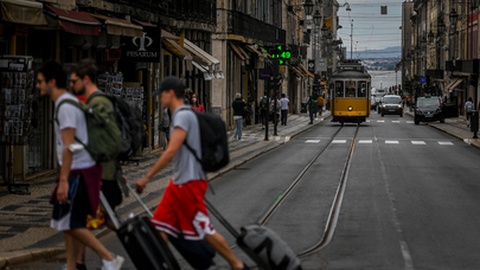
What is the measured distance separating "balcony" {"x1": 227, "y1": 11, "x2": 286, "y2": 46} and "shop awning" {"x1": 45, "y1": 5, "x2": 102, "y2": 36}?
96.4 feet

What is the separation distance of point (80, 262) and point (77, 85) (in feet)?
5.49

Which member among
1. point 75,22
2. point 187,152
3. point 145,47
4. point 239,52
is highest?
point 239,52

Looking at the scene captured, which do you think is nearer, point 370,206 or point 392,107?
point 370,206

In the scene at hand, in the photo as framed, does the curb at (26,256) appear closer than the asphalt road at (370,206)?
Yes

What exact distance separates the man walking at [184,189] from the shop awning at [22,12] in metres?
7.56

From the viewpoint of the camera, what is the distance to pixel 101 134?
10.3 m

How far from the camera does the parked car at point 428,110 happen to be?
Result: 70250mm

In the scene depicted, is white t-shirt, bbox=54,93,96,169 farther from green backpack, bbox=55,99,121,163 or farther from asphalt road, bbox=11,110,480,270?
asphalt road, bbox=11,110,480,270

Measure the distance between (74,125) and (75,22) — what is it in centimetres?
1102

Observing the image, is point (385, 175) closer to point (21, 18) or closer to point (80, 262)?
point (21, 18)

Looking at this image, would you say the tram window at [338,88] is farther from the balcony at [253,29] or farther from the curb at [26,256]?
the curb at [26,256]

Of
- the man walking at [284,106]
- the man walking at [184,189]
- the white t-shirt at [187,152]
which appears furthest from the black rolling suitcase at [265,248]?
the man walking at [284,106]

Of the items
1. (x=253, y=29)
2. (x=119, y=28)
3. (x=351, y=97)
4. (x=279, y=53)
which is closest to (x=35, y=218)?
(x=119, y=28)

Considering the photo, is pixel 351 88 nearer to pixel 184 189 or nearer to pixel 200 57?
pixel 200 57
